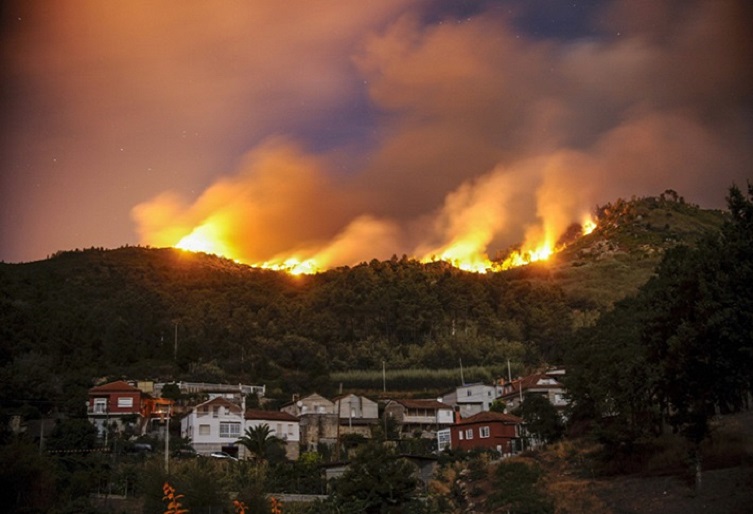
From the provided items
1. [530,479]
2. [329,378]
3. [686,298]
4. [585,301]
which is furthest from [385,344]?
[686,298]

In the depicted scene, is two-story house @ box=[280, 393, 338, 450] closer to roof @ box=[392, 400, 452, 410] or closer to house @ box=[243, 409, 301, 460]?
house @ box=[243, 409, 301, 460]

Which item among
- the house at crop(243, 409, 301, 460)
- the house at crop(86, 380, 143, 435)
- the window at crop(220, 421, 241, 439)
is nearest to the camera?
the window at crop(220, 421, 241, 439)

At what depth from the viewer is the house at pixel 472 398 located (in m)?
85.5

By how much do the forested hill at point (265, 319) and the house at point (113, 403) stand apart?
11.6ft

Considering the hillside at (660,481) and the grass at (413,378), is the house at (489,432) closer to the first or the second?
the hillside at (660,481)

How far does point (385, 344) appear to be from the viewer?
349 feet

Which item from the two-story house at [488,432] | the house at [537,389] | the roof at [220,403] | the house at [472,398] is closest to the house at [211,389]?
the roof at [220,403]

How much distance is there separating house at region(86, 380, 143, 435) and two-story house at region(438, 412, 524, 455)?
88.5ft

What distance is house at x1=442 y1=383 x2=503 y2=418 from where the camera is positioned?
85.5 meters

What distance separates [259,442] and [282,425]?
805 cm

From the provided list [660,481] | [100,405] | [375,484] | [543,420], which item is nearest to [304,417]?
[100,405]

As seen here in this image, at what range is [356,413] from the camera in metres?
78.5

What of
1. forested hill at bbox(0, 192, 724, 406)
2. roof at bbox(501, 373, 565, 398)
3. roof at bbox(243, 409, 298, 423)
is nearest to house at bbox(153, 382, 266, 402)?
forested hill at bbox(0, 192, 724, 406)

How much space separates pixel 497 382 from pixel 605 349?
1889 inches
